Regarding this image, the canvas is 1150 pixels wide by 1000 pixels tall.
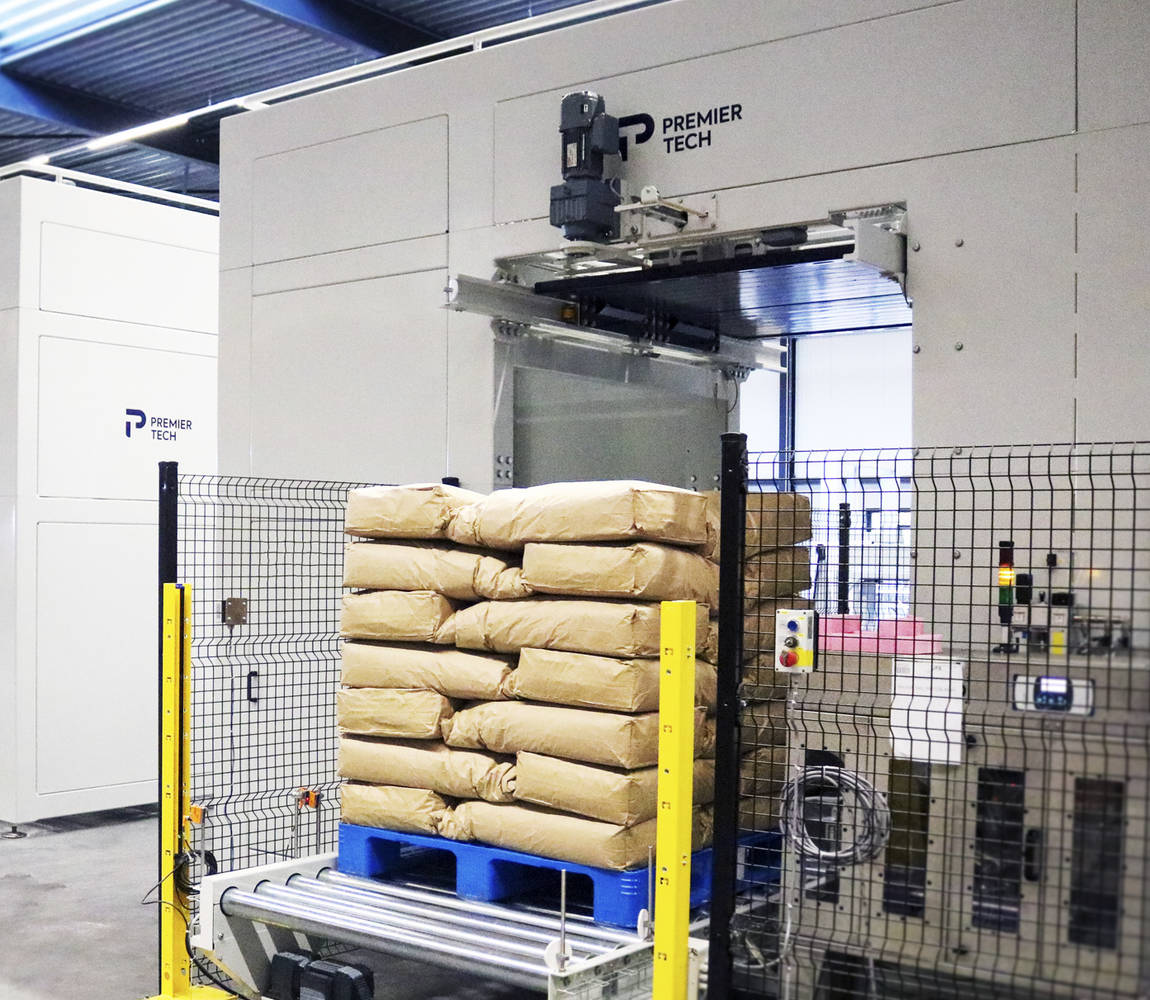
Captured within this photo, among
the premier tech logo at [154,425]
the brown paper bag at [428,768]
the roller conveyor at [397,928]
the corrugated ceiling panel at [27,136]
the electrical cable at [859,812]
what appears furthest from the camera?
the corrugated ceiling panel at [27,136]

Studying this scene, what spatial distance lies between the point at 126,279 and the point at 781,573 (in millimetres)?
5386

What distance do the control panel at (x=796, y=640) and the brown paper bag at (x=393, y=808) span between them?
144 centimetres

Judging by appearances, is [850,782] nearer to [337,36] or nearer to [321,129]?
[321,129]

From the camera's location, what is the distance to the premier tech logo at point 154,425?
838cm

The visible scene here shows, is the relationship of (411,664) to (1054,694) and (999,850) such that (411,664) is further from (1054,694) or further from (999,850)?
(1054,694)

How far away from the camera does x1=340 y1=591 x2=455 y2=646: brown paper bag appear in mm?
4477

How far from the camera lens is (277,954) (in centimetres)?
457

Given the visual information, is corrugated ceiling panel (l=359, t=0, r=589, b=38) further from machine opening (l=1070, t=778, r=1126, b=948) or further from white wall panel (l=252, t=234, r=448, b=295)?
machine opening (l=1070, t=778, r=1126, b=948)

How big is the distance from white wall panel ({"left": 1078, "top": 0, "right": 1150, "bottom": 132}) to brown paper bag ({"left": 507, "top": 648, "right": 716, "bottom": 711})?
200cm

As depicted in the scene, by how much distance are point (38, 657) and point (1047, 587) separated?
6.35 metres

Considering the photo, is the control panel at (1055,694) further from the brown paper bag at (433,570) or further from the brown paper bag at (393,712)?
the brown paper bag at (393,712)

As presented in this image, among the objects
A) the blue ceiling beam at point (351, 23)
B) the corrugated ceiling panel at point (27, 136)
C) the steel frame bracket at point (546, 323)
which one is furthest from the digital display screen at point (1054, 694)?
the corrugated ceiling panel at point (27, 136)

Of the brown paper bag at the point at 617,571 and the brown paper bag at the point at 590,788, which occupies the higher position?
the brown paper bag at the point at 617,571

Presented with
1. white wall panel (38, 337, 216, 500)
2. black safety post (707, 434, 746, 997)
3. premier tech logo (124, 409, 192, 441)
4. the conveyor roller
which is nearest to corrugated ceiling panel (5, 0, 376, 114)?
white wall panel (38, 337, 216, 500)
